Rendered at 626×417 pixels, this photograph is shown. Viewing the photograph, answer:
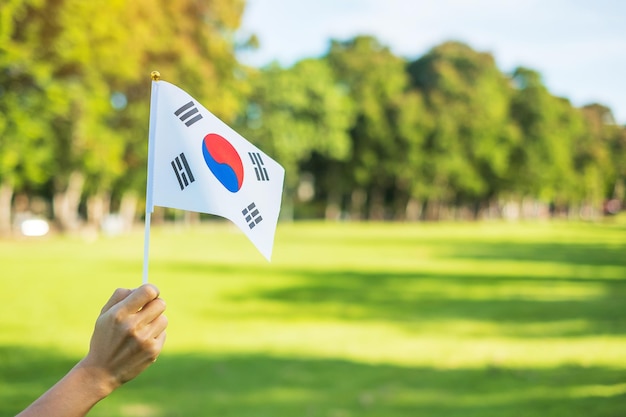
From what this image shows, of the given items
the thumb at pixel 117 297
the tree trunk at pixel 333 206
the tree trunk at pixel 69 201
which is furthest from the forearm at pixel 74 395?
the tree trunk at pixel 333 206

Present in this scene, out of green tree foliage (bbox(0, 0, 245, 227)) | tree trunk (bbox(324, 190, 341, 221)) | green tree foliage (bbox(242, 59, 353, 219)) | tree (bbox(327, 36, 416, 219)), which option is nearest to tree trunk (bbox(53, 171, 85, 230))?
green tree foliage (bbox(0, 0, 245, 227))

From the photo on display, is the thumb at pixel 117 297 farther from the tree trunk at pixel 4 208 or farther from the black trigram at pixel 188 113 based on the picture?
the tree trunk at pixel 4 208

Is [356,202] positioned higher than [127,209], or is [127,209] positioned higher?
[356,202]

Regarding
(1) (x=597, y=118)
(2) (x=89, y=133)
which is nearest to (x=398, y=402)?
(1) (x=597, y=118)

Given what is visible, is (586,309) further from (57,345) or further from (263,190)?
(263,190)

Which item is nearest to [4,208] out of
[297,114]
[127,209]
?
[127,209]

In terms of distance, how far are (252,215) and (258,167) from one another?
0.17 m

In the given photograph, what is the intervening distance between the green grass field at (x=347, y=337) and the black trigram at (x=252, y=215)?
360cm

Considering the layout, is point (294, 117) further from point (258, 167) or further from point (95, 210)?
point (258, 167)

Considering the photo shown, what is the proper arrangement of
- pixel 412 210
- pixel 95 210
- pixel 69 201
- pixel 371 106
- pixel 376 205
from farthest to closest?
pixel 412 210 < pixel 376 205 < pixel 371 106 < pixel 95 210 < pixel 69 201

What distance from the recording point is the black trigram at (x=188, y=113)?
7.61ft

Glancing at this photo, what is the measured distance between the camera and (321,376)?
8.38 meters

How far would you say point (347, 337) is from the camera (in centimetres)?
1091

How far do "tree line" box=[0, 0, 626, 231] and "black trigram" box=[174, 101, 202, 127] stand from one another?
12.1 m
